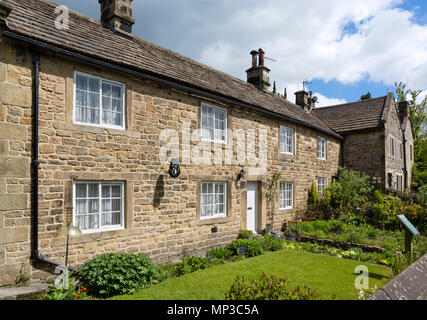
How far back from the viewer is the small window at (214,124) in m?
10.7

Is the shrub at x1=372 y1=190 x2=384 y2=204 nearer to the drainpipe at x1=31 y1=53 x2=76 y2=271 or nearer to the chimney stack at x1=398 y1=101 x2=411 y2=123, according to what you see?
the chimney stack at x1=398 y1=101 x2=411 y2=123

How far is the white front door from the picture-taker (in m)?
12.6

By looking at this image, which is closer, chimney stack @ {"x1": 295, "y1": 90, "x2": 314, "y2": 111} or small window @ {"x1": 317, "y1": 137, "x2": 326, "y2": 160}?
small window @ {"x1": 317, "y1": 137, "x2": 326, "y2": 160}

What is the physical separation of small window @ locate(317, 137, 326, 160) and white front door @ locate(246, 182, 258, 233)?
7.21 metres

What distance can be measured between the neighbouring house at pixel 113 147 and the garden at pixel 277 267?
3.46 feet

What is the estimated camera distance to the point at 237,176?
11.8 meters

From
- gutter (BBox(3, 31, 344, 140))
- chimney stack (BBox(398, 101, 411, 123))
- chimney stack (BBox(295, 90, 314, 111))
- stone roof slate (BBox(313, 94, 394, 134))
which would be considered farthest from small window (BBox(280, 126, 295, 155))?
chimney stack (BBox(398, 101, 411, 123))

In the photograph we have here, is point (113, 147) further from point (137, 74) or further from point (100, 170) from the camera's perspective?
point (137, 74)

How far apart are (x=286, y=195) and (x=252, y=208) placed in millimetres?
2992

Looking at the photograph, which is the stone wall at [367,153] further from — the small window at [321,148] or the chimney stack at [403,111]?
the chimney stack at [403,111]

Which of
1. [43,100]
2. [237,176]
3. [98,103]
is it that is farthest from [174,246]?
[43,100]

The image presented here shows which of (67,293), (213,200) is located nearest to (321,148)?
(213,200)

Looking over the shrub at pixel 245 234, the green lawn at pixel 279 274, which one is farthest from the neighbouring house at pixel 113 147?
the green lawn at pixel 279 274

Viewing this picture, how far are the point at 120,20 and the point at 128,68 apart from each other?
3.82m
